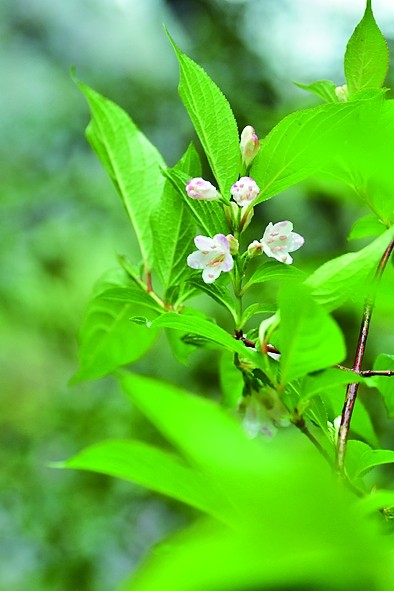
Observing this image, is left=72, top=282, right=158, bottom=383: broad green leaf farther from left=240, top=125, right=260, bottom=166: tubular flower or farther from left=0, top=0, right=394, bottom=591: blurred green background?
left=0, top=0, right=394, bottom=591: blurred green background

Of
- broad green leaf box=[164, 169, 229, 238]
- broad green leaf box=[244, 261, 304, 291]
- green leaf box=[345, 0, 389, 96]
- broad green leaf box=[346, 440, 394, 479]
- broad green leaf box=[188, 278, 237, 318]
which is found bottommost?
broad green leaf box=[346, 440, 394, 479]

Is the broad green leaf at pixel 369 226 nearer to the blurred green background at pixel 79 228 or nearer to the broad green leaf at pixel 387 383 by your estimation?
the broad green leaf at pixel 387 383

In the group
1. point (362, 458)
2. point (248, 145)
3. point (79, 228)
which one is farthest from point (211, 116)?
point (79, 228)

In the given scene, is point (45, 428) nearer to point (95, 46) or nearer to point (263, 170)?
point (95, 46)

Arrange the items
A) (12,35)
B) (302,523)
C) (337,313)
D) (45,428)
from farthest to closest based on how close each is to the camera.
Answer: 1. (12,35)
2. (45,428)
3. (337,313)
4. (302,523)

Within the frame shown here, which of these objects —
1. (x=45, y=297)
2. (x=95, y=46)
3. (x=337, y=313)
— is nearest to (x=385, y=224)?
(x=337, y=313)

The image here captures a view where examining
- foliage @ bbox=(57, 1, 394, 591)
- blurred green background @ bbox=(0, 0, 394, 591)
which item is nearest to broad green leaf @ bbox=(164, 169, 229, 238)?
foliage @ bbox=(57, 1, 394, 591)
